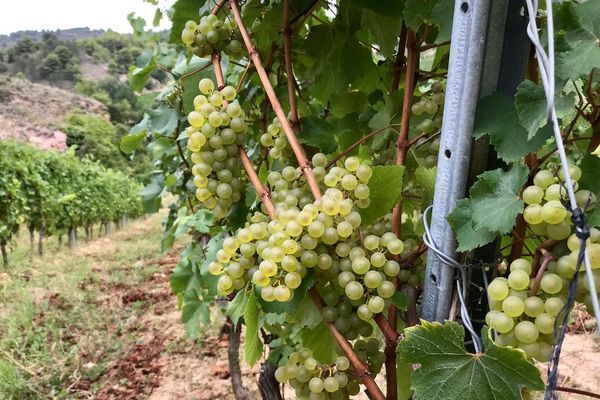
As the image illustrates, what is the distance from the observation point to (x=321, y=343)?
101 cm

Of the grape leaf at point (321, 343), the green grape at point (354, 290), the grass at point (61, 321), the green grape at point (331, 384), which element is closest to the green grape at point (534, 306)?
the green grape at point (354, 290)

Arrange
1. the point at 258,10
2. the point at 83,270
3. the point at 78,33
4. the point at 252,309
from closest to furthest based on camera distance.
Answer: the point at 252,309 < the point at 258,10 < the point at 83,270 < the point at 78,33

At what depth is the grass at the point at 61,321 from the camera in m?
4.78

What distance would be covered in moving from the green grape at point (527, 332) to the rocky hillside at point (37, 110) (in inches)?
1542

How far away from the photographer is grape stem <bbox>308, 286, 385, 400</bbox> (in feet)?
2.47

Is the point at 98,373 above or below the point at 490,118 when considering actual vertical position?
below

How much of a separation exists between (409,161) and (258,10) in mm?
573

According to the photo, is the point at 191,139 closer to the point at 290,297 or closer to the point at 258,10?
the point at 290,297

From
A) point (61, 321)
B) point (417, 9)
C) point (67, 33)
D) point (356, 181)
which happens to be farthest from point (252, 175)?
point (67, 33)

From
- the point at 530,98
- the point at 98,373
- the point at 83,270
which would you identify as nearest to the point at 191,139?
the point at 530,98

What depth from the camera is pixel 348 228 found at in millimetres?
779

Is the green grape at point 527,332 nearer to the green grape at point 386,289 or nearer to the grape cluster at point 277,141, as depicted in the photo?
the green grape at point 386,289

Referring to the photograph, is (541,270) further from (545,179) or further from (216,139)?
(216,139)

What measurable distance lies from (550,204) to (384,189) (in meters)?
0.32
